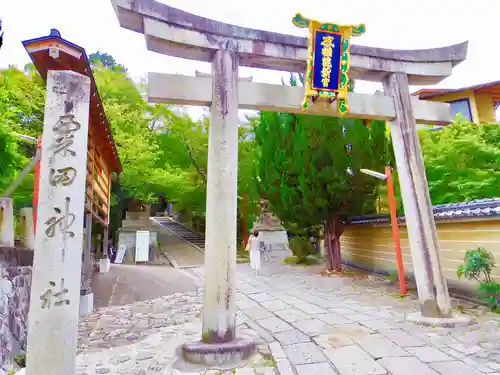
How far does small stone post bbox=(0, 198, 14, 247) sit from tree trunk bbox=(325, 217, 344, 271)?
1026 cm

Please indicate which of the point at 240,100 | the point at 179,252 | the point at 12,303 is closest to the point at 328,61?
the point at 240,100

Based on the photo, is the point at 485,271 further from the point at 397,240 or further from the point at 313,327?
the point at 313,327

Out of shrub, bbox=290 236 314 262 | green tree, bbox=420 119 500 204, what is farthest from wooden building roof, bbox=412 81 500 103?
shrub, bbox=290 236 314 262

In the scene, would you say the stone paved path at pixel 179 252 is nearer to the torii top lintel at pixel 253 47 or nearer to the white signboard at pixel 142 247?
the white signboard at pixel 142 247

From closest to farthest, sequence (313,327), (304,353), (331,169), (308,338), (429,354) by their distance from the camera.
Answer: (429,354) → (304,353) → (308,338) → (313,327) → (331,169)

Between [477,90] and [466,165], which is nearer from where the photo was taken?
[466,165]

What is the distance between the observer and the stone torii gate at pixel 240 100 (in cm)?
540

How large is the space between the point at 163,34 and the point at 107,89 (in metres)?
16.2

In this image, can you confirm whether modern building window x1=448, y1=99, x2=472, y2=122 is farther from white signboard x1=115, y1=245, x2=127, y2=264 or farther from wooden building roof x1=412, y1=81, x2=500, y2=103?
white signboard x1=115, y1=245, x2=127, y2=264

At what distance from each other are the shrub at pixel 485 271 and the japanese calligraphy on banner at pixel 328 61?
427 cm

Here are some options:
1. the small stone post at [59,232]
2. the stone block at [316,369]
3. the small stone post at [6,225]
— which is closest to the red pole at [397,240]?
the stone block at [316,369]

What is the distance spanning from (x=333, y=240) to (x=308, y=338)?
27.0 feet

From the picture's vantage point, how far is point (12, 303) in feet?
19.7

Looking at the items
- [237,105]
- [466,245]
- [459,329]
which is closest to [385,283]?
[466,245]
